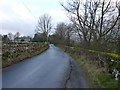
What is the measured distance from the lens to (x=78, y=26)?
105ft

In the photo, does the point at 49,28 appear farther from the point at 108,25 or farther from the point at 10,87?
the point at 10,87

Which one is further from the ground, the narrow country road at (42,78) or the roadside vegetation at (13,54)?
the roadside vegetation at (13,54)

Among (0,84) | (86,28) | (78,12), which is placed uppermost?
(78,12)

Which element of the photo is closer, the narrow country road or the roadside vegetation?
the narrow country road

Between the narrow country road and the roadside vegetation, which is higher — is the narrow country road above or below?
below

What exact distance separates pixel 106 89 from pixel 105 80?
120 centimetres

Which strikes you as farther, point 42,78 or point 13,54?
point 13,54

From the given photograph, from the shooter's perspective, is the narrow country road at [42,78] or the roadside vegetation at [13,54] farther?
the roadside vegetation at [13,54]

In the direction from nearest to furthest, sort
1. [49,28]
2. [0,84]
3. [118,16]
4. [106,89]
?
[106,89] → [0,84] → [118,16] → [49,28]

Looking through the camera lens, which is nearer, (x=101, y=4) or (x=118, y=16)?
(x=118, y=16)

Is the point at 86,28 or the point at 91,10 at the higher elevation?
the point at 91,10

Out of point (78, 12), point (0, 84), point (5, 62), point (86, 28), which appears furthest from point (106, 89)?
point (78, 12)

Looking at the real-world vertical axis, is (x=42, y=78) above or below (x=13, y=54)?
below

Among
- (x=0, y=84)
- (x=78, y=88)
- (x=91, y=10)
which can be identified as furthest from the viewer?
(x=91, y=10)
